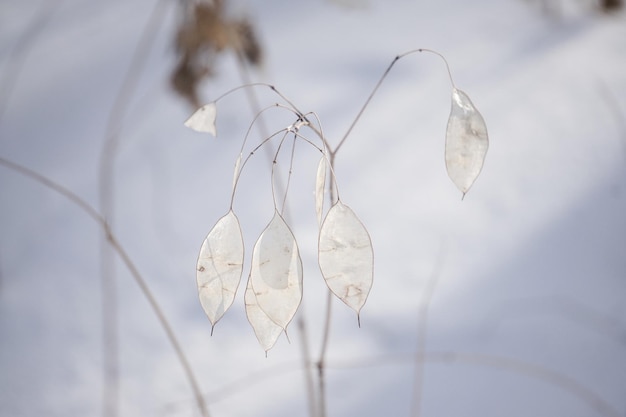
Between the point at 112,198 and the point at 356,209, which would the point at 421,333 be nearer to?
the point at 356,209

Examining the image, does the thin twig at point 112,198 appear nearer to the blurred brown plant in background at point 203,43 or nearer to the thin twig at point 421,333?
the blurred brown plant in background at point 203,43

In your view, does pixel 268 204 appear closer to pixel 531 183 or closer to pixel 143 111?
pixel 143 111

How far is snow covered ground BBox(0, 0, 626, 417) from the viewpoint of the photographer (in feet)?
1.46

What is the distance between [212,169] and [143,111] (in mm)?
156

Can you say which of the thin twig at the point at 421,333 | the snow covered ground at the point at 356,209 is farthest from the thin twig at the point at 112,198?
the thin twig at the point at 421,333

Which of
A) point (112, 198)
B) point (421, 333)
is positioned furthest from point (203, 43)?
point (421, 333)

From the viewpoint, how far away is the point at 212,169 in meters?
0.62

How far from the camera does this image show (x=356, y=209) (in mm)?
590

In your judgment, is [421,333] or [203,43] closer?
[421,333]

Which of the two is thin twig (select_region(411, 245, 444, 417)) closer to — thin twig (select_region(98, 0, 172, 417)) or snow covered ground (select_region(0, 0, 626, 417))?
snow covered ground (select_region(0, 0, 626, 417))

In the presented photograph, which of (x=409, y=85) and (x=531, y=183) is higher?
(x=409, y=85)

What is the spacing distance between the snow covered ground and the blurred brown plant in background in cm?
3

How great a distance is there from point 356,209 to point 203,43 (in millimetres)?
326

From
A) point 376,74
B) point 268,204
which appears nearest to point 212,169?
point 268,204
